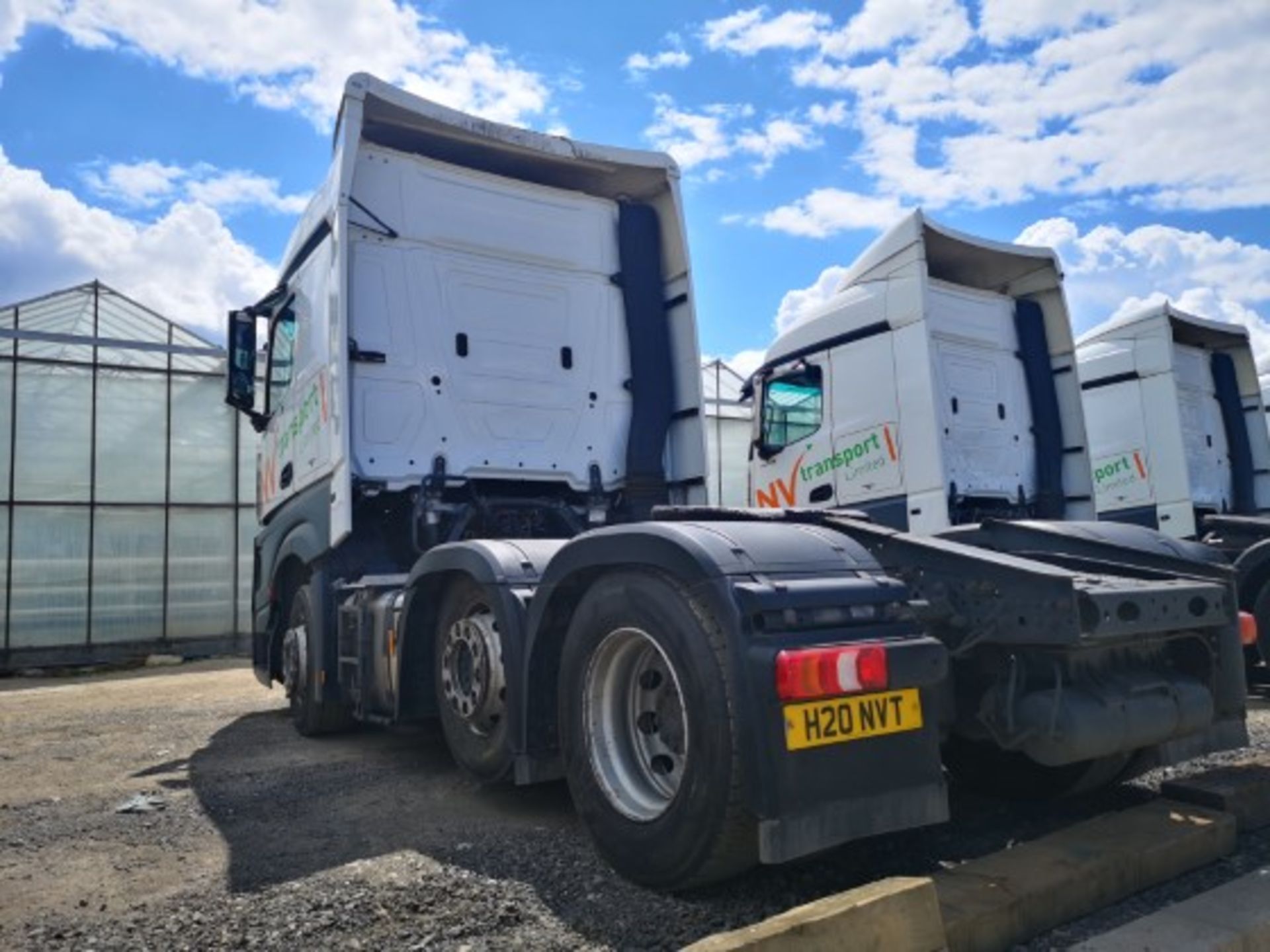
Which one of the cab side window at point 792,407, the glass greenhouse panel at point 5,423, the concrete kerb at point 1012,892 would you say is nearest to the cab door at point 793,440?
the cab side window at point 792,407

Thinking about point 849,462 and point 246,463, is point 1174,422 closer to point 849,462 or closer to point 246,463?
point 849,462

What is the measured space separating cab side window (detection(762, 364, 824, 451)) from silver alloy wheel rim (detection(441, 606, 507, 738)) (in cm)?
483

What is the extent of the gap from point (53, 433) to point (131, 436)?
1.12 metres

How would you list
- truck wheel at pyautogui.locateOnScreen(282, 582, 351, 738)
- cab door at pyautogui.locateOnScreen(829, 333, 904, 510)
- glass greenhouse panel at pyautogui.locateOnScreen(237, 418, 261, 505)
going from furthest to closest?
glass greenhouse panel at pyautogui.locateOnScreen(237, 418, 261, 505) → cab door at pyautogui.locateOnScreen(829, 333, 904, 510) → truck wheel at pyautogui.locateOnScreen(282, 582, 351, 738)

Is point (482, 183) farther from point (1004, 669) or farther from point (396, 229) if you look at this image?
point (1004, 669)

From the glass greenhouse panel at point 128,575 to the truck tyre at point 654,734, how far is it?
14633 mm

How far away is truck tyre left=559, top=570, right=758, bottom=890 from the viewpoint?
284 cm

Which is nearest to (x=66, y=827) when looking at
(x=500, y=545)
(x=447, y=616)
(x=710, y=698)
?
(x=447, y=616)

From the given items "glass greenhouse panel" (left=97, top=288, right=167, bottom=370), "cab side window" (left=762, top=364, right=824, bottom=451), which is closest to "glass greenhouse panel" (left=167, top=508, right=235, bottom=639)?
"glass greenhouse panel" (left=97, top=288, right=167, bottom=370)

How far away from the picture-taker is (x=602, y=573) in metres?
3.50

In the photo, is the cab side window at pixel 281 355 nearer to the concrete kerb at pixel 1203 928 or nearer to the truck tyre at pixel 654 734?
the truck tyre at pixel 654 734

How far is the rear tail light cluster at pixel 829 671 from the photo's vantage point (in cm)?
270

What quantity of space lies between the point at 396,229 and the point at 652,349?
70.5 inches

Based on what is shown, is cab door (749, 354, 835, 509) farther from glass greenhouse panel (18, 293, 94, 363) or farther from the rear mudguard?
glass greenhouse panel (18, 293, 94, 363)
